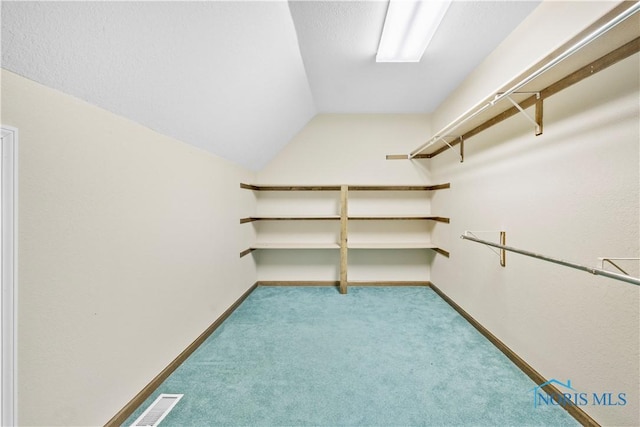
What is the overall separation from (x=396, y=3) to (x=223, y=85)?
4.03 feet

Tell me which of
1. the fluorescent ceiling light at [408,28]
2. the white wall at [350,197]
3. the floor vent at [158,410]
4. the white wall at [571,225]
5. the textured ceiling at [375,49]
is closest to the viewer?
the white wall at [571,225]

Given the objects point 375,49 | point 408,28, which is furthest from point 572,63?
point 375,49

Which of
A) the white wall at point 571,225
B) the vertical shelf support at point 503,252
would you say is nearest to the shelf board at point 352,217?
the white wall at point 571,225

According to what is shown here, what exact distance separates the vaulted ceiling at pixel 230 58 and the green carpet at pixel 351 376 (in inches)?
67.8

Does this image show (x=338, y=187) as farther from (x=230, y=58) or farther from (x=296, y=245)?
(x=230, y=58)

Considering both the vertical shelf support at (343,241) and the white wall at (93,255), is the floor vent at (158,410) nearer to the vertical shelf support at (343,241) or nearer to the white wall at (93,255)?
the white wall at (93,255)

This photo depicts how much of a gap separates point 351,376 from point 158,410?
118 centimetres

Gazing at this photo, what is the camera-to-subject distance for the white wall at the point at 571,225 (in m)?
1.10

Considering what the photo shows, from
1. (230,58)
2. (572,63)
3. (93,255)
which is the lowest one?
(93,255)

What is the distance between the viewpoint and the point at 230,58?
1.53m

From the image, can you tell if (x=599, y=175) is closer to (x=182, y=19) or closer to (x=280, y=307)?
(x=182, y=19)

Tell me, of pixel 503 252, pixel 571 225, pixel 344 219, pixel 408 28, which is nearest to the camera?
pixel 571 225

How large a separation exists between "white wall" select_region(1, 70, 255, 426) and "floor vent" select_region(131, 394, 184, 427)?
141 mm

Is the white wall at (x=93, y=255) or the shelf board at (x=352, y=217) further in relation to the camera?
the shelf board at (x=352, y=217)
